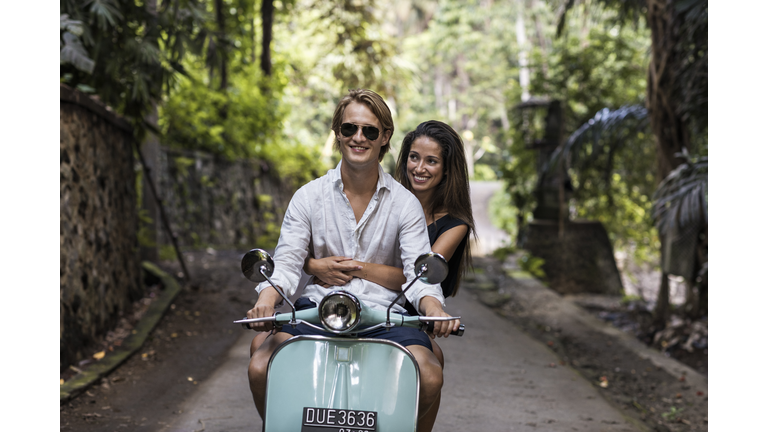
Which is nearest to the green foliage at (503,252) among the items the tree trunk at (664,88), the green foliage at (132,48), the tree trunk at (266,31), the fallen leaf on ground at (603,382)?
the tree trunk at (664,88)

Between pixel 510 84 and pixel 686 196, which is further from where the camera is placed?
pixel 510 84

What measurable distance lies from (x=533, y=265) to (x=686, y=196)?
195 inches

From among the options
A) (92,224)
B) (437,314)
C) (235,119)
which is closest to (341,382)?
(437,314)

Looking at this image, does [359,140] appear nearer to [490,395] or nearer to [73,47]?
[490,395]

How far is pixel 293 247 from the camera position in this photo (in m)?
2.70

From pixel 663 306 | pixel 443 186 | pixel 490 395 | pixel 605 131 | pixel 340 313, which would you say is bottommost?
pixel 490 395

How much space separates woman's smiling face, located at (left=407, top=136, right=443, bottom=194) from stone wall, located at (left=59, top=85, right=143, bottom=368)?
2795 mm

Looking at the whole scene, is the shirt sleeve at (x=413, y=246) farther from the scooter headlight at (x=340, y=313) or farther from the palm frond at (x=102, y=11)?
the palm frond at (x=102, y=11)

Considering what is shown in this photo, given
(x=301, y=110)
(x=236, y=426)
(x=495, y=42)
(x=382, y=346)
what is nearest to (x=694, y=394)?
(x=236, y=426)

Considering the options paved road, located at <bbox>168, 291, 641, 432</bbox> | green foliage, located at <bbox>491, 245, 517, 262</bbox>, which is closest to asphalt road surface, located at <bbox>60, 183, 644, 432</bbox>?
paved road, located at <bbox>168, 291, 641, 432</bbox>

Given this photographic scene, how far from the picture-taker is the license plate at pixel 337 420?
2301mm

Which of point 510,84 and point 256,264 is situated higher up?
point 510,84

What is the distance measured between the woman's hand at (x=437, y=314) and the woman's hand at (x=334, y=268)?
298 mm

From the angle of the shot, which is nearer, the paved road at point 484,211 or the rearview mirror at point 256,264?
the rearview mirror at point 256,264
